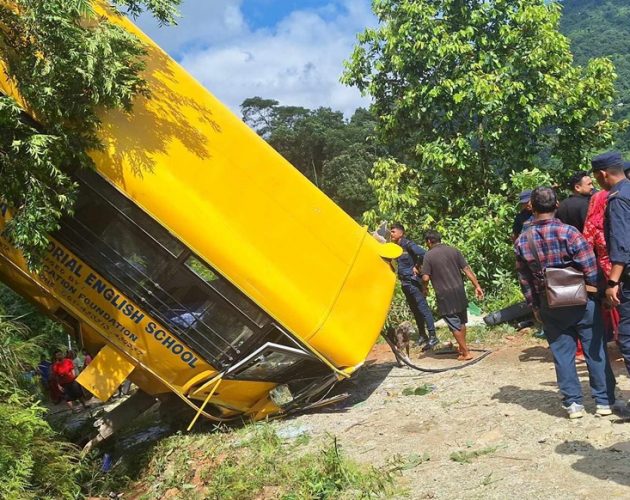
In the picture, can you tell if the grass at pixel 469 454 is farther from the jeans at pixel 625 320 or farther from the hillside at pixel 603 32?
the hillside at pixel 603 32

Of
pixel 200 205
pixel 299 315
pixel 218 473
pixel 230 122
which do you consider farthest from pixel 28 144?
pixel 218 473

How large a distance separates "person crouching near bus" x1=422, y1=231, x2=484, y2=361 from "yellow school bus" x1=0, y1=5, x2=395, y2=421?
2.04m

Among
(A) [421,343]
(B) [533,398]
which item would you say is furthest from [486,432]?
(A) [421,343]

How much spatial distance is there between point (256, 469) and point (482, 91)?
8.15 m

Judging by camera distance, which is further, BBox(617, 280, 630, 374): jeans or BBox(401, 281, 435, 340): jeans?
BBox(401, 281, 435, 340): jeans

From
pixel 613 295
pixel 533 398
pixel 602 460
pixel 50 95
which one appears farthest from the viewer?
pixel 533 398

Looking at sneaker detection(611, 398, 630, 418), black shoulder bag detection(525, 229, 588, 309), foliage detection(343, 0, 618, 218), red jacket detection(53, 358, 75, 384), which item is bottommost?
red jacket detection(53, 358, 75, 384)

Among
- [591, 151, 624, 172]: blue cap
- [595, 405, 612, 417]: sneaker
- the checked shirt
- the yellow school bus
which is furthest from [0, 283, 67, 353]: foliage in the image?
[591, 151, 624, 172]: blue cap

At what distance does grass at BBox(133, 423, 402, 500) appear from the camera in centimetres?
430

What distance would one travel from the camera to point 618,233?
4113 mm

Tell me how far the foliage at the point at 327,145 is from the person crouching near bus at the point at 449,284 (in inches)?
995

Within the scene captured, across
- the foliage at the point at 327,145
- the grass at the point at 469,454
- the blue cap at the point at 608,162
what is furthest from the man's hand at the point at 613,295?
the foliage at the point at 327,145

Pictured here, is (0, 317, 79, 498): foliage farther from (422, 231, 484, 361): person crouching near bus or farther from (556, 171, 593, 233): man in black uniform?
(556, 171, 593, 233): man in black uniform

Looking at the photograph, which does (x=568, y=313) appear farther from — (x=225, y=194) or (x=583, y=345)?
(x=225, y=194)
